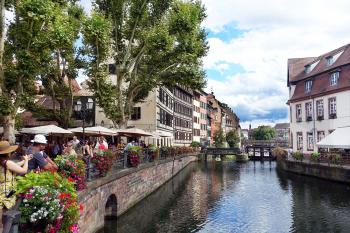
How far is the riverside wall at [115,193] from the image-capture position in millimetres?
12891

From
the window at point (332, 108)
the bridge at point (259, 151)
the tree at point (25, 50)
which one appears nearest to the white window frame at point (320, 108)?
the window at point (332, 108)

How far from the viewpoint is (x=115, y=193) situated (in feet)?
55.9

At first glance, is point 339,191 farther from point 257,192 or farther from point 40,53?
point 40,53

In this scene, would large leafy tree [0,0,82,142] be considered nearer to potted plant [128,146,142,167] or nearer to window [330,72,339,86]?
potted plant [128,146,142,167]

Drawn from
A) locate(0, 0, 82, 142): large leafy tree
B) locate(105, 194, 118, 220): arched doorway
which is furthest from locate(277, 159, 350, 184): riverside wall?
locate(0, 0, 82, 142): large leafy tree

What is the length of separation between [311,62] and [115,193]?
3578 cm

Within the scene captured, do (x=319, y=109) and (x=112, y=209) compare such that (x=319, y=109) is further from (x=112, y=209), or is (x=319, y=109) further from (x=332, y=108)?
(x=112, y=209)

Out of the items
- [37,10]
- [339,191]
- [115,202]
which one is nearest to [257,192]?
[339,191]

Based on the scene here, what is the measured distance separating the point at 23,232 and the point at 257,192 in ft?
76.7

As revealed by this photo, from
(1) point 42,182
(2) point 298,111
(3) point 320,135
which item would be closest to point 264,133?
(2) point 298,111

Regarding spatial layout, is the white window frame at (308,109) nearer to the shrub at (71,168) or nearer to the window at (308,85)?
the window at (308,85)

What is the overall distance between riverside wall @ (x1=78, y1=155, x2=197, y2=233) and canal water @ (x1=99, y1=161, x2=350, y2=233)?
55cm

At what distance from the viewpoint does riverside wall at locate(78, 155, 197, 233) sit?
42.3 ft

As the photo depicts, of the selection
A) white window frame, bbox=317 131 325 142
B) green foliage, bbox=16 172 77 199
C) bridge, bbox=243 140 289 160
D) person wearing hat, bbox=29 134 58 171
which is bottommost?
bridge, bbox=243 140 289 160
